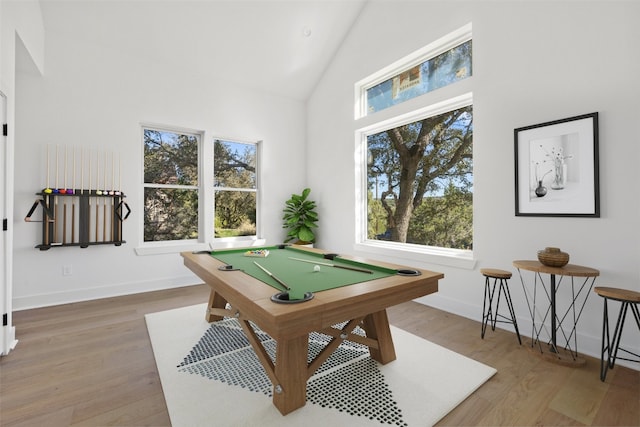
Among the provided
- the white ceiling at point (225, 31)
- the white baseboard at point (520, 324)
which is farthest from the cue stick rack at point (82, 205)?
the white baseboard at point (520, 324)

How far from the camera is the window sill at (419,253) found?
10.4 ft

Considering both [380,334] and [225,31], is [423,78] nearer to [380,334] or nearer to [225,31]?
[225,31]

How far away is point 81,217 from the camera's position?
350 cm

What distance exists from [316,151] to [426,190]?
7.27 feet

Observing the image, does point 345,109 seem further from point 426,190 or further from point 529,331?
point 529,331

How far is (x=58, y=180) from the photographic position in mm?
3432

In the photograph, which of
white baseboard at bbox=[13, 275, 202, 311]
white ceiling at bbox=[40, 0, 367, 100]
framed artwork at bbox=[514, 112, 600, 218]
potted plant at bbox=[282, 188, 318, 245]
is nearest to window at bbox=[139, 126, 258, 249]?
white baseboard at bbox=[13, 275, 202, 311]

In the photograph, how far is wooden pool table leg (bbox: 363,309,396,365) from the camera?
2107 millimetres

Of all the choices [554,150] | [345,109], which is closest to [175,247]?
[345,109]

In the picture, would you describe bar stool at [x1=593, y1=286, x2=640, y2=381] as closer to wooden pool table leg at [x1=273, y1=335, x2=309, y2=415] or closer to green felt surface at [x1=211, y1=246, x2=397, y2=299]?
green felt surface at [x1=211, y1=246, x2=397, y2=299]

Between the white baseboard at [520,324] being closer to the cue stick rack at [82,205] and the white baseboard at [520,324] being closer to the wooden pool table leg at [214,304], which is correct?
the wooden pool table leg at [214,304]

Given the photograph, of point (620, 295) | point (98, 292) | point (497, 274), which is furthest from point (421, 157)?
point (98, 292)

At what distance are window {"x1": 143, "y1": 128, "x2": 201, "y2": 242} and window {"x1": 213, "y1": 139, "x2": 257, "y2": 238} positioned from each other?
0.33m

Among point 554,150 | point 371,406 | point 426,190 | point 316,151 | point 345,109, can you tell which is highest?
point 345,109
